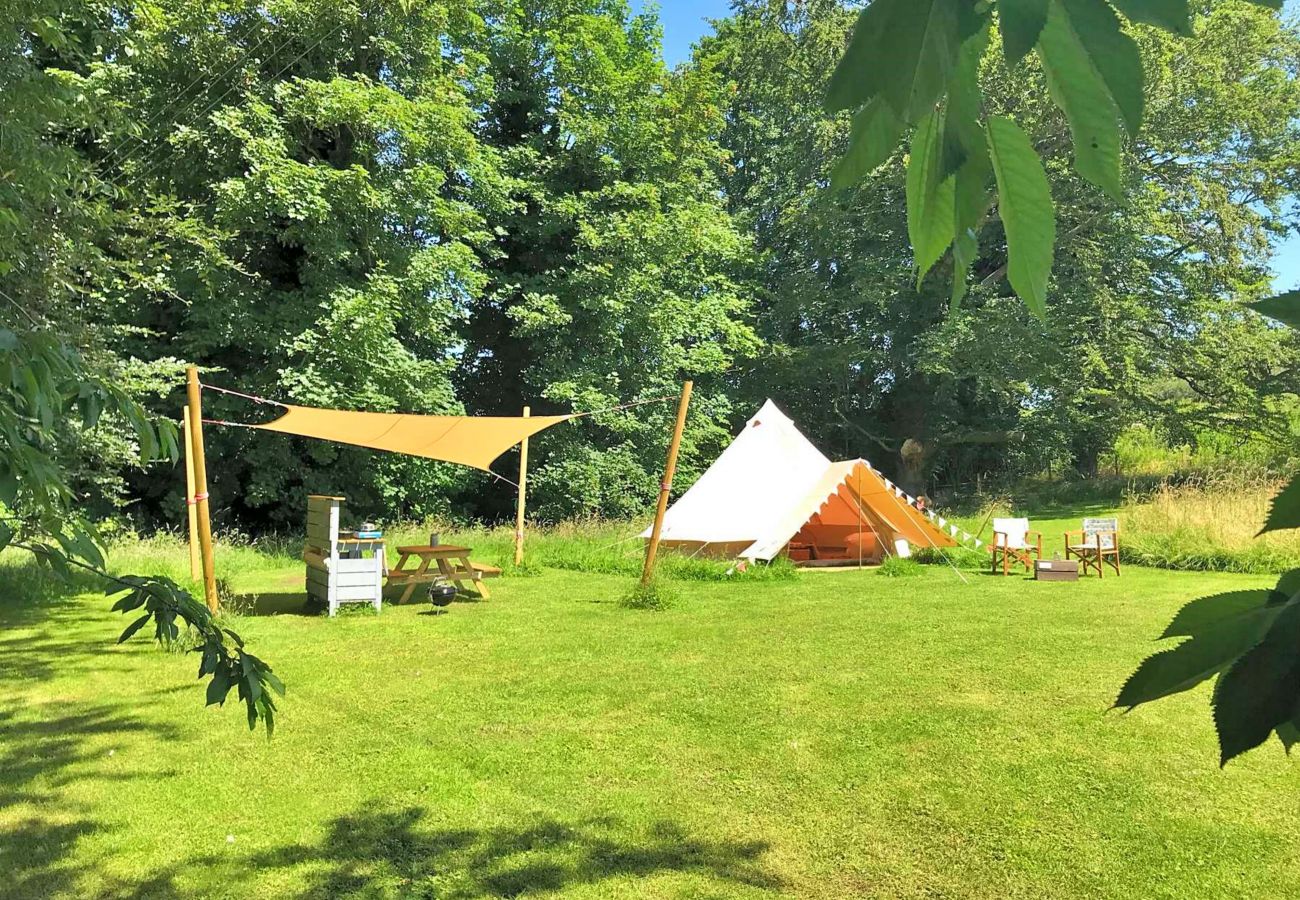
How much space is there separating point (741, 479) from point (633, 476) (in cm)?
493

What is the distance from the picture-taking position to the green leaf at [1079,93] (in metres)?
0.48

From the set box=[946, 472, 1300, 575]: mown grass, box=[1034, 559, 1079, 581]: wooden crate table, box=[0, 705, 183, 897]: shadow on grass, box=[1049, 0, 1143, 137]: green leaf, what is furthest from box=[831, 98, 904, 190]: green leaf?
box=[1034, 559, 1079, 581]: wooden crate table

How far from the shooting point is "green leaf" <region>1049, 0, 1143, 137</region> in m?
0.46

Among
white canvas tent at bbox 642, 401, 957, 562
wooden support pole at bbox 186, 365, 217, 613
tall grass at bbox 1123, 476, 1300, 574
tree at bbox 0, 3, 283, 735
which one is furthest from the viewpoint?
white canvas tent at bbox 642, 401, 957, 562

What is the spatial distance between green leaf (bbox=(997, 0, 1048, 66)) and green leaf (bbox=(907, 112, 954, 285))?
0.43 feet

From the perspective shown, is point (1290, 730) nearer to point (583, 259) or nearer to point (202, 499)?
point (202, 499)

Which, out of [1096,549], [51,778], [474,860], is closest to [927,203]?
[474,860]

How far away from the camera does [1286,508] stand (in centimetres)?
54

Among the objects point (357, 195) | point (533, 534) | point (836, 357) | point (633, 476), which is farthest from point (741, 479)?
point (836, 357)

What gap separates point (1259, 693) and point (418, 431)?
8967mm

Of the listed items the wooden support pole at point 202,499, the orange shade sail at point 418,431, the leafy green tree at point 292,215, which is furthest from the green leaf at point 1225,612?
the leafy green tree at point 292,215

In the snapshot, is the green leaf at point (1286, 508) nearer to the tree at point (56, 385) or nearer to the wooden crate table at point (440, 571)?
the tree at point (56, 385)

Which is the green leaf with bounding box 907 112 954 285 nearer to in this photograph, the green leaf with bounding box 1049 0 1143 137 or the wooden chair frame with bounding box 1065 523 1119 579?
the green leaf with bounding box 1049 0 1143 137

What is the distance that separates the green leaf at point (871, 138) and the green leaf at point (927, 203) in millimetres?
48
